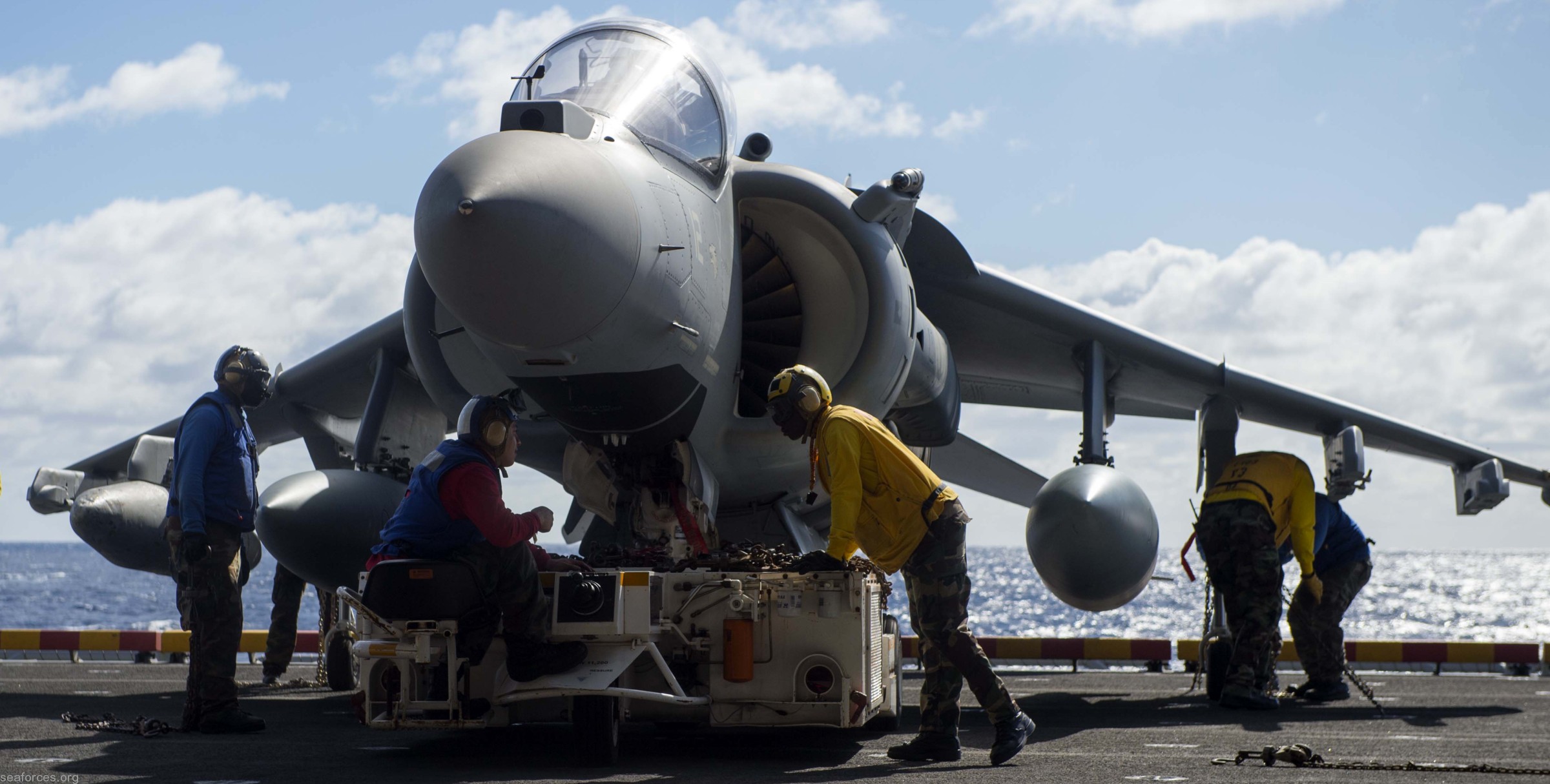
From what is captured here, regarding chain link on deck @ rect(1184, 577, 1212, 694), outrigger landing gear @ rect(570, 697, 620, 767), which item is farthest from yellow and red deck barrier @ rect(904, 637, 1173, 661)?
outrigger landing gear @ rect(570, 697, 620, 767)

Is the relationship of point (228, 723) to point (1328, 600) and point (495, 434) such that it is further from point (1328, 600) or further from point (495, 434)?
point (1328, 600)

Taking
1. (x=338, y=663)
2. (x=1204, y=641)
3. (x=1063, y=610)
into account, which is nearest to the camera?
(x=338, y=663)

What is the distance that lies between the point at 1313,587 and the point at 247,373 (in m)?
7.14

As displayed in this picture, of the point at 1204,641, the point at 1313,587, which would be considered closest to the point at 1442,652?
the point at 1204,641

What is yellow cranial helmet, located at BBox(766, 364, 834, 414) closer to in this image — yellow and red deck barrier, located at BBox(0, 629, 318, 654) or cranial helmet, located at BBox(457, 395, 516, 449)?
cranial helmet, located at BBox(457, 395, 516, 449)

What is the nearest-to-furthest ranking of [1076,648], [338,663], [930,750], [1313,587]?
[930,750]
[1313,587]
[338,663]
[1076,648]

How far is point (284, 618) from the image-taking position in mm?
11367

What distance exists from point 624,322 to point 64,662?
1058cm

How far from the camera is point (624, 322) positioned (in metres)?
5.99

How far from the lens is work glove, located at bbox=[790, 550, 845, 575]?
610cm

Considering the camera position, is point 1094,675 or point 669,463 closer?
point 669,463

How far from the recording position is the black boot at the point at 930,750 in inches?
245

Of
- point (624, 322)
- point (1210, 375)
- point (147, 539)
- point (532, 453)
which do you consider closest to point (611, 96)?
point (624, 322)

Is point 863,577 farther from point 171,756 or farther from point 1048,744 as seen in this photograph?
point 171,756
